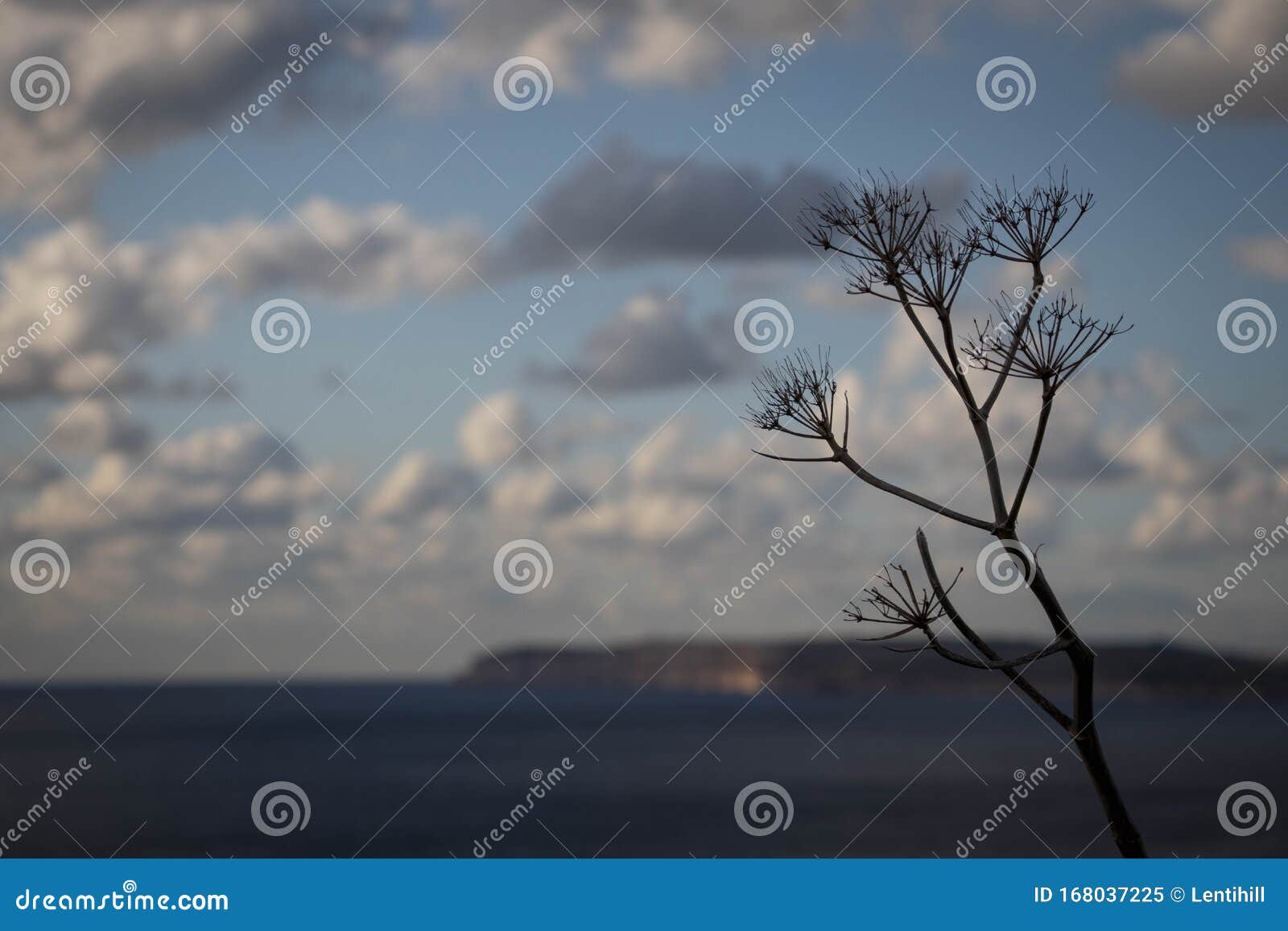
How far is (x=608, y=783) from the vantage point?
273ft

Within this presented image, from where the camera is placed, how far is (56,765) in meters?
93.4

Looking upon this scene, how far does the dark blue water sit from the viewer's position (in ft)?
204

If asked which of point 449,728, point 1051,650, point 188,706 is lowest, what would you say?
point 188,706

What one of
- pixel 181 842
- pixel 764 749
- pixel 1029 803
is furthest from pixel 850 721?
pixel 181 842

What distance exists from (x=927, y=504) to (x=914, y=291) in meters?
1.08

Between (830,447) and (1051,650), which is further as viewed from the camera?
(830,447)

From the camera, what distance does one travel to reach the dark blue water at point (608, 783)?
6219cm
